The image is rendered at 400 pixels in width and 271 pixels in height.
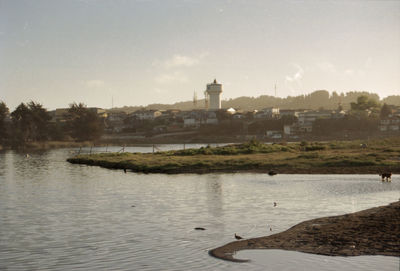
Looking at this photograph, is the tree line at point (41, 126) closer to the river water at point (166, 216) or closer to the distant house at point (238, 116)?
the distant house at point (238, 116)

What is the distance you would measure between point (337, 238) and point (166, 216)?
406 inches

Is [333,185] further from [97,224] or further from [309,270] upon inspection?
[309,270]

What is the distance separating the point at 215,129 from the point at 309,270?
164m

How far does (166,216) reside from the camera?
26.3 m

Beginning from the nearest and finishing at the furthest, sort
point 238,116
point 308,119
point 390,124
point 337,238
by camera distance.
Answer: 1. point 337,238
2. point 390,124
3. point 308,119
4. point 238,116

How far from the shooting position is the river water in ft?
56.1

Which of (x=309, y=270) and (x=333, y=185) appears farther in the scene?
(x=333, y=185)

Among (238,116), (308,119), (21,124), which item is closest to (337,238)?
(21,124)

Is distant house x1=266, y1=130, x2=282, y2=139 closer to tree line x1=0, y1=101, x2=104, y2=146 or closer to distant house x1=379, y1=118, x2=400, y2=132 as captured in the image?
distant house x1=379, y1=118, x2=400, y2=132

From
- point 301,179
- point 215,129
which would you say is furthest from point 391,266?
point 215,129

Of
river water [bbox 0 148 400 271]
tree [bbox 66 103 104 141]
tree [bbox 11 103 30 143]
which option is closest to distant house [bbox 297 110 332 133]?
tree [bbox 66 103 104 141]

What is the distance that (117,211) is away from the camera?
93.0ft

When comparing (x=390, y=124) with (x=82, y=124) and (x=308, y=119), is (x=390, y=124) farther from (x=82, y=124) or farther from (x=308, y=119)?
(x=82, y=124)

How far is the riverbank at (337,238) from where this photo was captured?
17688 mm
